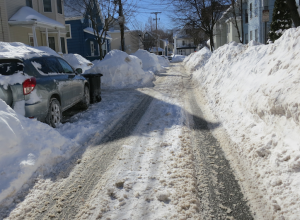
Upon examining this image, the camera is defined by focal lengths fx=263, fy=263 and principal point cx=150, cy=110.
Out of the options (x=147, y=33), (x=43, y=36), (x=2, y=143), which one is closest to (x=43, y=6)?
(x=43, y=36)

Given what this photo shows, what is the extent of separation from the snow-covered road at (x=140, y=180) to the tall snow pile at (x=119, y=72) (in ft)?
25.5

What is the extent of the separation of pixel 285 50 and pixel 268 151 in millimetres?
2743

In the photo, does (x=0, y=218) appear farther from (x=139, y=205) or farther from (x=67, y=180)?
(x=139, y=205)

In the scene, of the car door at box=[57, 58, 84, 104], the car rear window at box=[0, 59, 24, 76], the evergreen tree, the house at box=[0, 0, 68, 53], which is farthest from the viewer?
the evergreen tree

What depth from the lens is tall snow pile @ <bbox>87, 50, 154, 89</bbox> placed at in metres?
13.9

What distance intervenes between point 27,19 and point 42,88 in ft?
46.2

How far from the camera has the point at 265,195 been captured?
10.5 ft

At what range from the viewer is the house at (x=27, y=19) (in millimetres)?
17000

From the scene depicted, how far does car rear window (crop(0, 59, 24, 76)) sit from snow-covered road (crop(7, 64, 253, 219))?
155cm

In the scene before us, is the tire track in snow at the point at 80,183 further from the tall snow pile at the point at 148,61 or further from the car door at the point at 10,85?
the tall snow pile at the point at 148,61

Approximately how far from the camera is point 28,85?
5.25 m

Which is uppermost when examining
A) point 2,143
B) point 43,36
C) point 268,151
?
point 43,36

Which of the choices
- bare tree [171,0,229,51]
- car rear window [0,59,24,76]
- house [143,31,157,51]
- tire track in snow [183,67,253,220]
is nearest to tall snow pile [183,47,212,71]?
bare tree [171,0,229,51]

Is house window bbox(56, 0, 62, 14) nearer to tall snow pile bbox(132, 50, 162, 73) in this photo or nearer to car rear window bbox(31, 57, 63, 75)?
tall snow pile bbox(132, 50, 162, 73)
